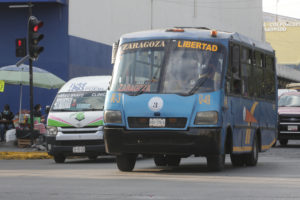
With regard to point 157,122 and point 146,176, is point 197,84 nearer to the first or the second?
point 157,122

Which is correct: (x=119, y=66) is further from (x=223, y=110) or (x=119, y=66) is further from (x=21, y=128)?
(x=21, y=128)

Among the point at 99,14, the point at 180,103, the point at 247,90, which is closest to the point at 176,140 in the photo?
the point at 180,103

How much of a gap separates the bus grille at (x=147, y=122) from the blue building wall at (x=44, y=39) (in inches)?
740

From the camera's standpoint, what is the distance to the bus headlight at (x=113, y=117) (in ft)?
50.0

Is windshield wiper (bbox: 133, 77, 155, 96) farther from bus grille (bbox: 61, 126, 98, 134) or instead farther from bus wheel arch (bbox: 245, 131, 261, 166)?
bus grille (bbox: 61, 126, 98, 134)

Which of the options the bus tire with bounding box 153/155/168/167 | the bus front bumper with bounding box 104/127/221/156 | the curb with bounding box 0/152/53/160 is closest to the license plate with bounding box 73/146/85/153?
the bus tire with bounding box 153/155/168/167

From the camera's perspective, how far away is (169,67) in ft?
50.3

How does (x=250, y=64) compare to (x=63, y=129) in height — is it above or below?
above

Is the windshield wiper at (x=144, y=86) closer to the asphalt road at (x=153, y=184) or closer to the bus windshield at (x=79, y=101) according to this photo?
the asphalt road at (x=153, y=184)

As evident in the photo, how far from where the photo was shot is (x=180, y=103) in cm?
1488

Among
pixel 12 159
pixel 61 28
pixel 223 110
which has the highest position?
pixel 61 28

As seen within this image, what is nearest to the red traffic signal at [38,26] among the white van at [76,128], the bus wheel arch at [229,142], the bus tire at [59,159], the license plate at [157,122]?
the white van at [76,128]

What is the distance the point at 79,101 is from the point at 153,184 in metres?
8.19

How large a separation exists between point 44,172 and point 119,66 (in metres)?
2.46
